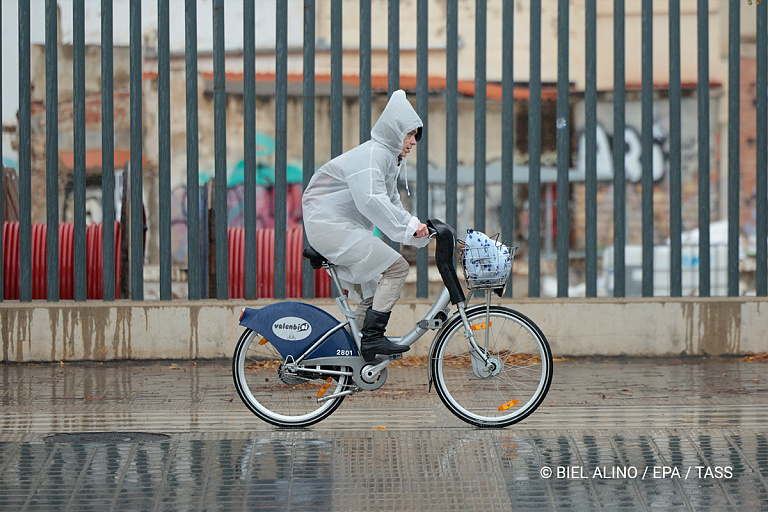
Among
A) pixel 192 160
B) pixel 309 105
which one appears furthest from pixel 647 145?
pixel 192 160

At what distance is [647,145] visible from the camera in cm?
956

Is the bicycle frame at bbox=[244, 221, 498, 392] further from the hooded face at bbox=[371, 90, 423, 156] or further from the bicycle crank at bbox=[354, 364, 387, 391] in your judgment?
the hooded face at bbox=[371, 90, 423, 156]

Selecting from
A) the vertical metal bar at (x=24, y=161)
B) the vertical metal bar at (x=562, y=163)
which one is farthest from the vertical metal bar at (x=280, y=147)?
the vertical metal bar at (x=562, y=163)

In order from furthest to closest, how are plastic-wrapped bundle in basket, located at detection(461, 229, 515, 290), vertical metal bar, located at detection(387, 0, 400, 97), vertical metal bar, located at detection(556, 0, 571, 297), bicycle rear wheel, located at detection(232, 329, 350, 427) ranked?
vertical metal bar, located at detection(556, 0, 571, 297), vertical metal bar, located at detection(387, 0, 400, 97), bicycle rear wheel, located at detection(232, 329, 350, 427), plastic-wrapped bundle in basket, located at detection(461, 229, 515, 290)

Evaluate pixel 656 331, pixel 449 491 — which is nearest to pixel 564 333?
pixel 656 331

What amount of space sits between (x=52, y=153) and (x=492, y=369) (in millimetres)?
5223

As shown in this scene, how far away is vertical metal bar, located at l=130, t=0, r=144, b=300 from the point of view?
9.23 meters

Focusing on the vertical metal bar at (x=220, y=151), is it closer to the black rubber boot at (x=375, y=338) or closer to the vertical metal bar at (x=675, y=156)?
the black rubber boot at (x=375, y=338)

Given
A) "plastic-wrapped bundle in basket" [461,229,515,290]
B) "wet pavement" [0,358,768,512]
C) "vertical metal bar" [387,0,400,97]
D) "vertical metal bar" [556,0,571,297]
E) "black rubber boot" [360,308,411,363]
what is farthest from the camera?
"vertical metal bar" [556,0,571,297]

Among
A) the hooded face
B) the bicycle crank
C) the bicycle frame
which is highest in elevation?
the hooded face

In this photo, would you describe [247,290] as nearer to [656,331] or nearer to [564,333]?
[564,333]

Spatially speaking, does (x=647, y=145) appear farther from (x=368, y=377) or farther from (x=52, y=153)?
(x=52, y=153)

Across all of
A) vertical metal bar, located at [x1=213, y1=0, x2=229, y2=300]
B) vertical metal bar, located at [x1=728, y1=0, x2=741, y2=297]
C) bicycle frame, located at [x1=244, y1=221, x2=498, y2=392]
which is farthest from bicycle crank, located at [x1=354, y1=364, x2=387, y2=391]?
vertical metal bar, located at [x1=728, y1=0, x2=741, y2=297]

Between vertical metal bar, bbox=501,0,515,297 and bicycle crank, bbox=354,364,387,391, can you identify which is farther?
vertical metal bar, bbox=501,0,515,297
